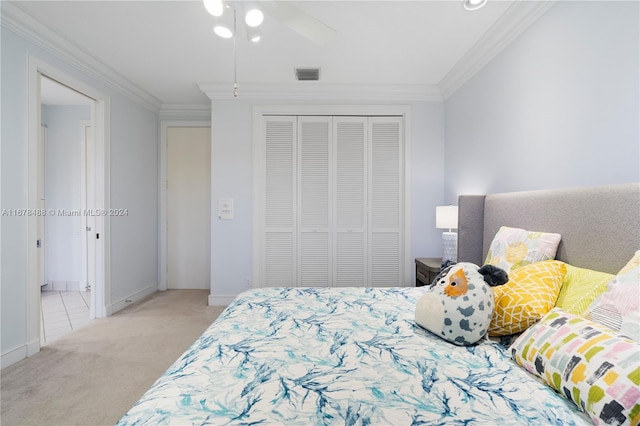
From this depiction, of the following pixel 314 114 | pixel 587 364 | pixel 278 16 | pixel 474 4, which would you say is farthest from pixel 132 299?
pixel 474 4

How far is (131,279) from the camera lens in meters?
3.56

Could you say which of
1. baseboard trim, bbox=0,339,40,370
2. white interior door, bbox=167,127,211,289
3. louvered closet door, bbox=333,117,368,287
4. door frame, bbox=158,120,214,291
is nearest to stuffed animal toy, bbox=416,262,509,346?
louvered closet door, bbox=333,117,368,287

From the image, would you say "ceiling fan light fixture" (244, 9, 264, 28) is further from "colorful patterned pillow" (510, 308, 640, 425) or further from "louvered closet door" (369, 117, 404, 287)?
"louvered closet door" (369, 117, 404, 287)

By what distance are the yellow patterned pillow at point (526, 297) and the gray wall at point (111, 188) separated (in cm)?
327

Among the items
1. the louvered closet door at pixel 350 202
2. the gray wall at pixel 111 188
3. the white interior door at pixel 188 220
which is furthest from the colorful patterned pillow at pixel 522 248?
the white interior door at pixel 188 220

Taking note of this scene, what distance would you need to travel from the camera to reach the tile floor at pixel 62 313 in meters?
2.78

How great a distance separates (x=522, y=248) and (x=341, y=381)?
4.39 feet

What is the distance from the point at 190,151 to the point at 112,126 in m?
1.02

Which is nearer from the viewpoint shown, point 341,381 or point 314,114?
point 341,381

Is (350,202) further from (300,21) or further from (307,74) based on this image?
(300,21)

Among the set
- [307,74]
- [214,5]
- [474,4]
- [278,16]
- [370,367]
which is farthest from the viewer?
[307,74]

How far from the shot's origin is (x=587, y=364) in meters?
0.86

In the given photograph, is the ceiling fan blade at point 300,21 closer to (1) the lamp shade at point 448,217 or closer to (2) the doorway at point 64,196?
(1) the lamp shade at point 448,217

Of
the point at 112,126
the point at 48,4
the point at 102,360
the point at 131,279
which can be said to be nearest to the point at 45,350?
the point at 102,360
